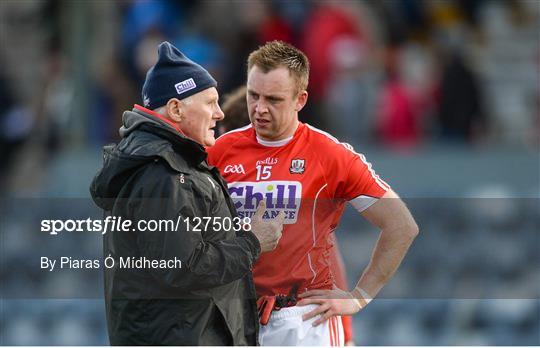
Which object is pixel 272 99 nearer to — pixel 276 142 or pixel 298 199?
pixel 276 142

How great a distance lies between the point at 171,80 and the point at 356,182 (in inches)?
37.6

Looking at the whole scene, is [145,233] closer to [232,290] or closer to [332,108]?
[232,290]

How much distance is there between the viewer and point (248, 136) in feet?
17.9

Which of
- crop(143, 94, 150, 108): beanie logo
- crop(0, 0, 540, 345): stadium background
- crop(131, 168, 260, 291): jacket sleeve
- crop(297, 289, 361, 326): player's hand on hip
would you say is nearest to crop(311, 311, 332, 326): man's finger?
crop(297, 289, 361, 326): player's hand on hip

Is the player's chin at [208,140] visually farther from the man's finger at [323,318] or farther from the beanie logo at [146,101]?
the man's finger at [323,318]

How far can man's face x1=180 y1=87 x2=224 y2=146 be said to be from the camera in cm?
490

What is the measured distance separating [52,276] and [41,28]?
3.35 metres

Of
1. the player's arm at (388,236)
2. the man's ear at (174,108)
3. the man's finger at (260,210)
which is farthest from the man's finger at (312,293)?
the man's ear at (174,108)

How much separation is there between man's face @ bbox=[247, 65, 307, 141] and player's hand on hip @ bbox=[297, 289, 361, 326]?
744mm

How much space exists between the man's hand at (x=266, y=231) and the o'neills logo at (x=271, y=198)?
161 millimetres

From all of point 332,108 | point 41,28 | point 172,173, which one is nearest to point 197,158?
point 172,173

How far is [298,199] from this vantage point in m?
5.23

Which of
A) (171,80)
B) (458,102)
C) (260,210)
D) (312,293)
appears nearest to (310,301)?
(312,293)

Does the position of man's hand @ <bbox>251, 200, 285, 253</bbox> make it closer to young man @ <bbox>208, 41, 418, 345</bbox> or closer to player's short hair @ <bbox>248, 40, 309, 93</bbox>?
young man @ <bbox>208, 41, 418, 345</bbox>
